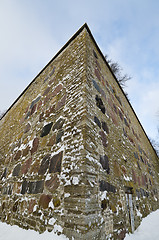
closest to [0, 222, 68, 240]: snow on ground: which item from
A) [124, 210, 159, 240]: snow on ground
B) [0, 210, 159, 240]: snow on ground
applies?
[0, 210, 159, 240]: snow on ground

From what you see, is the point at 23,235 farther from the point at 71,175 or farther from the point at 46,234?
the point at 71,175

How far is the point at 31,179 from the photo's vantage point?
187cm

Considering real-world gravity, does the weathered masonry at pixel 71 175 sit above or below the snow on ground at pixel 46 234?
above

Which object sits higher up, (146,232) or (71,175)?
(71,175)

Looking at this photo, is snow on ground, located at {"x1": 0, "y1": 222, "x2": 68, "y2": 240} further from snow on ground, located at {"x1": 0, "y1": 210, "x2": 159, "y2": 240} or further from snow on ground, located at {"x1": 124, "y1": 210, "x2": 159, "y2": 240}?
snow on ground, located at {"x1": 124, "y1": 210, "x2": 159, "y2": 240}

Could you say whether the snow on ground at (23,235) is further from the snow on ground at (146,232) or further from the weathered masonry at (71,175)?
the snow on ground at (146,232)

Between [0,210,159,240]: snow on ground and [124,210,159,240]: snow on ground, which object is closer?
[0,210,159,240]: snow on ground

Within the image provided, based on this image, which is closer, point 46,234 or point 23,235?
point 46,234

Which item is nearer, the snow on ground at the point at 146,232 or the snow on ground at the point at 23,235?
the snow on ground at the point at 23,235

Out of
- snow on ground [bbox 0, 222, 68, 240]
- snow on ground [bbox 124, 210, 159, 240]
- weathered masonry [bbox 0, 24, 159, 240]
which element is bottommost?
snow on ground [bbox 124, 210, 159, 240]

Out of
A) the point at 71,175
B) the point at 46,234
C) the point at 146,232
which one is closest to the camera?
the point at 46,234

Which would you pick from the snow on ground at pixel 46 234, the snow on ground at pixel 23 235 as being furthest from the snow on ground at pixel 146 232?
the snow on ground at pixel 23 235

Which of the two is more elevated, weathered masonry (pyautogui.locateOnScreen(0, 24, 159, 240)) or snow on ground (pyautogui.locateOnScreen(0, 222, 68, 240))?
weathered masonry (pyautogui.locateOnScreen(0, 24, 159, 240))

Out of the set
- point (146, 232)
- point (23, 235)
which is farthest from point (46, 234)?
point (146, 232)
